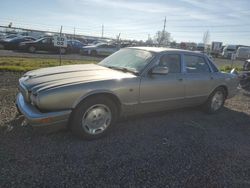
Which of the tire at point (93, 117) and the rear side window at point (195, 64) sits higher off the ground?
the rear side window at point (195, 64)


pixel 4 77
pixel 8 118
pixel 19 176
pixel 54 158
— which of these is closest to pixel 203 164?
pixel 54 158

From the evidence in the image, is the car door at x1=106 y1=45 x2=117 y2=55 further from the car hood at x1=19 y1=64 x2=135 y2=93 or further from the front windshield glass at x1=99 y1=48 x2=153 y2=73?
the car hood at x1=19 y1=64 x2=135 y2=93

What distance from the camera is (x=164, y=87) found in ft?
15.5

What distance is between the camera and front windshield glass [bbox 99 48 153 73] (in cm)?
456

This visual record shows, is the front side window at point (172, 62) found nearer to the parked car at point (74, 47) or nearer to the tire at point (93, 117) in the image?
the tire at point (93, 117)

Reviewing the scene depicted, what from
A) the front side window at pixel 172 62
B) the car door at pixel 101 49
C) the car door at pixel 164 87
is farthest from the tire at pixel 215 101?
the car door at pixel 101 49

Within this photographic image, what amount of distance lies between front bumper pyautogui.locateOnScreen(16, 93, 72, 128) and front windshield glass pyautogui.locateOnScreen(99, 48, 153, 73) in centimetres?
→ 156

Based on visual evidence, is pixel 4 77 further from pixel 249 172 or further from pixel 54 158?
pixel 249 172

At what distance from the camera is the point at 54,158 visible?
337 cm

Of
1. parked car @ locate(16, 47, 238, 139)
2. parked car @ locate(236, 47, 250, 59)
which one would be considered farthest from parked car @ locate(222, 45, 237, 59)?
parked car @ locate(16, 47, 238, 139)

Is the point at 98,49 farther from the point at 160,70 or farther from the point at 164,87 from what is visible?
the point at 160,70

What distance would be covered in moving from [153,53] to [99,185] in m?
2.75

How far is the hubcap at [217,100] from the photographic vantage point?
6.12 metres

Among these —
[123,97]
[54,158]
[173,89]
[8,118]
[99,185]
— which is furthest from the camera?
[173,89]
